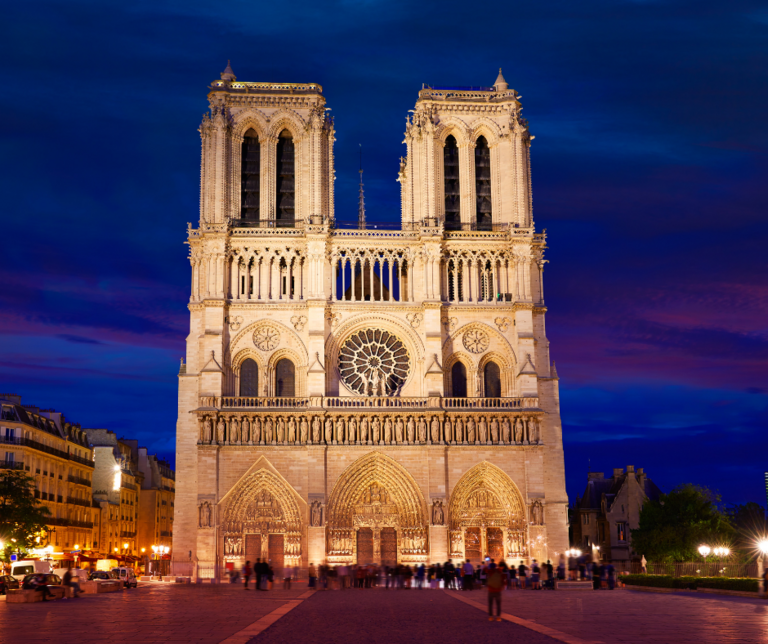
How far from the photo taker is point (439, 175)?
53.4 meters

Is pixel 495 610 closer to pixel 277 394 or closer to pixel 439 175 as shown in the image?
pixel 277 394

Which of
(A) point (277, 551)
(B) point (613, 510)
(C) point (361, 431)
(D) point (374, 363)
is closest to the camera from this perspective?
(A) point (277, 551)

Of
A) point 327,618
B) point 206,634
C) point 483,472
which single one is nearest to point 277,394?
point 483,472

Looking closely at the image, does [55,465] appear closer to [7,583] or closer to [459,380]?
[459,380]

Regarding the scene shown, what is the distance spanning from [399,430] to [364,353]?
15.5ft

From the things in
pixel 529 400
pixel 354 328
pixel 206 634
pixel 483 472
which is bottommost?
pixel 206 634

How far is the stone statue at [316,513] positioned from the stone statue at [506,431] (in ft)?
30.9

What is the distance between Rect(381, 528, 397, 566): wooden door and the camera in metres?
48.9

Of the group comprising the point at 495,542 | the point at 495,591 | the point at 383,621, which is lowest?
the point at 383,621

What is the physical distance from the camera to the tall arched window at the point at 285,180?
2100 inches

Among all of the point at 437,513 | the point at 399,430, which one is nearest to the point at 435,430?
the point at 399,430

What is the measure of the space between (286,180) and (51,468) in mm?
21852

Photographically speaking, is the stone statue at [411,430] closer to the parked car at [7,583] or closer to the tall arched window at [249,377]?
the tall arched window at [249,377]

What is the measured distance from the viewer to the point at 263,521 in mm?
48375
